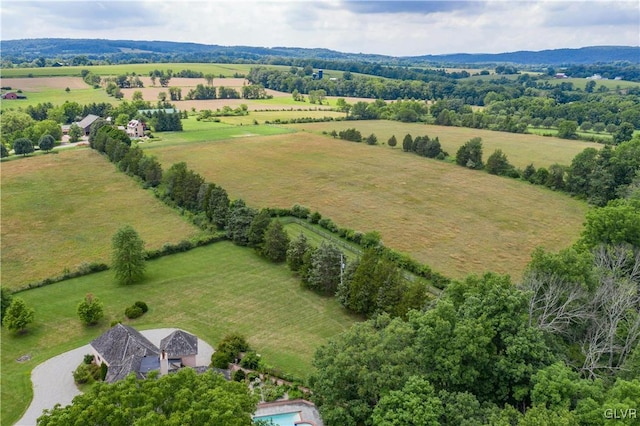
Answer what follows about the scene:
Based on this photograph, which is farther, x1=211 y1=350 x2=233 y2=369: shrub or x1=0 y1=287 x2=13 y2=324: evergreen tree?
x1=0 y1=287 x2=13 y2=324: evergreen tree

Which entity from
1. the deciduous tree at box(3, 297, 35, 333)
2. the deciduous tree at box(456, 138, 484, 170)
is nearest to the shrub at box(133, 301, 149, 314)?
the deciduous tree at box(3, 297, 35, 333)

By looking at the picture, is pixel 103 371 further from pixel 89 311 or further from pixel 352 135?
pixel 352 135

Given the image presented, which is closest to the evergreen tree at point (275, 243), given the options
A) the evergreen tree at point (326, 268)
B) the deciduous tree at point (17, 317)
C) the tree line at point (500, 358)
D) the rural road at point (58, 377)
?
the evergreen tree at point (326, 268)

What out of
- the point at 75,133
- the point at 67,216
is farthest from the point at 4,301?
the point at 75,133

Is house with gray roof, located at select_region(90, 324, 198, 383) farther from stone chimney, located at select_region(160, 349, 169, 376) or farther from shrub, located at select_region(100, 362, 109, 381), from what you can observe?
shrub, located at select_region(100, 362, 109, 381)

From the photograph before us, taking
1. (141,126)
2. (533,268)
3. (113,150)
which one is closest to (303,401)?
(533,268)

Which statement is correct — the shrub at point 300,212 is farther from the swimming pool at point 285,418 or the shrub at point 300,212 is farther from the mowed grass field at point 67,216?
the swimming pool at point 285,418
